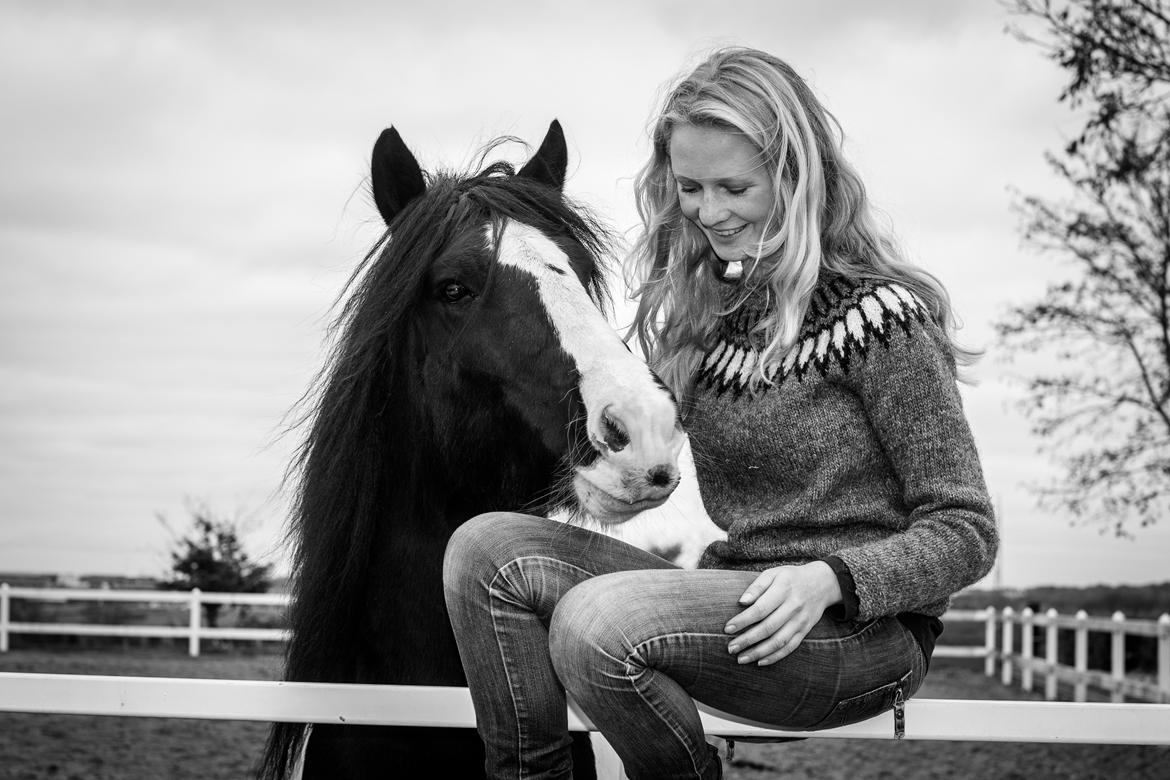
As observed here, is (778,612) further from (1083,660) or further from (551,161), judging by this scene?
(1083,660)

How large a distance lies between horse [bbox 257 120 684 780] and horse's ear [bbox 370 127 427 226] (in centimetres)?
3

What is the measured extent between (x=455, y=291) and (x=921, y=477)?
40.2 inches

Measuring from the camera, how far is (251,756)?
30.8ft

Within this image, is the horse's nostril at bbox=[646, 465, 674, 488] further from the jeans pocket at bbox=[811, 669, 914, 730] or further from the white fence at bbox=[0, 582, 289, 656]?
the white fence at bbox=[0, 582, 289, 656]

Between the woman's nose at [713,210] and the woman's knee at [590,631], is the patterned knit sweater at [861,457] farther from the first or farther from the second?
the woman's knee at [590,631]

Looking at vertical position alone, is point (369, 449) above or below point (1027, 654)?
above

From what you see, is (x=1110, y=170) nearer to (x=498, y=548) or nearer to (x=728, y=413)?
(x=728, y=413)

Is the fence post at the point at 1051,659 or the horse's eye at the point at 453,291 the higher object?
the horse's eye at the point at 453,291

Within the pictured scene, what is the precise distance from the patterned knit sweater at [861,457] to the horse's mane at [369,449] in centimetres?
58

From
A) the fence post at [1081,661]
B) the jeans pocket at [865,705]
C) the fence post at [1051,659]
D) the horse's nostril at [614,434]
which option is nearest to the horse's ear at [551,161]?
the horse's nostril at [614,434]

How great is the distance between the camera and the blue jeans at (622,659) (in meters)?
1.61

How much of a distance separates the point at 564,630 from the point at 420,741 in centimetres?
74

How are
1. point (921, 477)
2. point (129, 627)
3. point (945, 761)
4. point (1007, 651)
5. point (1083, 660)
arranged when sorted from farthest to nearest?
point (129, 627) → point (1007, 651) → point (1083, 660) → point (945, 761) → point (921, 477)

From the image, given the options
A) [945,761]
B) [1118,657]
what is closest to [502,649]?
[945,761]
